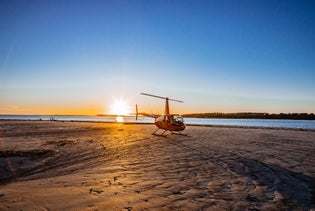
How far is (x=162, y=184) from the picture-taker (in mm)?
5496

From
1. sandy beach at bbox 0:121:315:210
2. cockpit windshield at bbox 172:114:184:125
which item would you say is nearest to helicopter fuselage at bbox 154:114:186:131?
cockpit windshield at bbox 172:114:184:125

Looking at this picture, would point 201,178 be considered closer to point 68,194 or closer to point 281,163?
point 68,194

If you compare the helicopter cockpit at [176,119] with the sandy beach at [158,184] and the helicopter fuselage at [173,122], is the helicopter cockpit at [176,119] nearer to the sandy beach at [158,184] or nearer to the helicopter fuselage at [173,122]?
the helicopter fuselage at [173,122]

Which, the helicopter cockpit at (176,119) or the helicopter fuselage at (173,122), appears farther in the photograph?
the helicopter cockpit at (176,119)

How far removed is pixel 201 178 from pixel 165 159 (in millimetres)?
3043

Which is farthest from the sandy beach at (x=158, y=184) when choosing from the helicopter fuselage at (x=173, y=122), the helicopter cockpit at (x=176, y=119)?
the helicopter cockpit at (x=176, y=119)

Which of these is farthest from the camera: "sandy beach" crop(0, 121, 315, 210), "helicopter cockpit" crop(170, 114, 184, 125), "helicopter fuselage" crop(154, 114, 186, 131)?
"helicopter cockpit" crop(170, 114, 184, 125)

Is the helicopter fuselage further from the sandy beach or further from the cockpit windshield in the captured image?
the sandy beach

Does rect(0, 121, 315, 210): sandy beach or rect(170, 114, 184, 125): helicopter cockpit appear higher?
rect(170, 114, 184, 125): helicopter cockpit

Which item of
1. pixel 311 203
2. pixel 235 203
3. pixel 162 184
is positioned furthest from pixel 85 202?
pixel 311 203

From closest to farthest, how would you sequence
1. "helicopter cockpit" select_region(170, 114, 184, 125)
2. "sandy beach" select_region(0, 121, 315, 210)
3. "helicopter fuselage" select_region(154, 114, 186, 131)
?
"sandy beach" select_region(0, 121, 315, 210) → "helicopter fuselage" select_region(154, 114, 186, 131) → "helicopter cockpit" select_region(170, 114, 184, 125)

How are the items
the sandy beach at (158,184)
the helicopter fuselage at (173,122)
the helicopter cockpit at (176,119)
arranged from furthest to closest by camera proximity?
the helicopter cockpit at (176,119) → the helicopter fuselage at (173,122) → the sandy beach at (158,184)

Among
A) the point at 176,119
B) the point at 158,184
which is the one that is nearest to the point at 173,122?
the point at 176,119

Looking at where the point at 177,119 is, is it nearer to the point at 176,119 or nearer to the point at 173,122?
the point at 176,119
